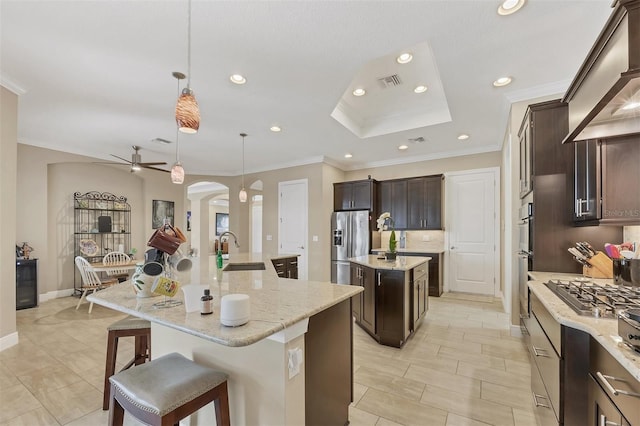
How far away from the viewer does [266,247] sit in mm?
6746

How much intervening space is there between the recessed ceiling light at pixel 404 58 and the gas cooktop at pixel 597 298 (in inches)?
91.2

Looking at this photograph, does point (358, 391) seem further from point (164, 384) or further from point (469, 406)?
point (164, 384)

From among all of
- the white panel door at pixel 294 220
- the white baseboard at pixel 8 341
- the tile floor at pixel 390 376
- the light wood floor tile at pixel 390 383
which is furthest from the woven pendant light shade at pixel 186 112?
the white panel door at pixel 294 220

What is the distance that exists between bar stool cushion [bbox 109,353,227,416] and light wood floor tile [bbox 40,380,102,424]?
3.92 ft

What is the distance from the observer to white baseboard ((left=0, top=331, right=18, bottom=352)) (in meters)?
2.91

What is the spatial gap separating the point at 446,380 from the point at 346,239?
362 centimetres

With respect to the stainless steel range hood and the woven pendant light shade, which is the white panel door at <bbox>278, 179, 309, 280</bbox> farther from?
the stainless steel range hood

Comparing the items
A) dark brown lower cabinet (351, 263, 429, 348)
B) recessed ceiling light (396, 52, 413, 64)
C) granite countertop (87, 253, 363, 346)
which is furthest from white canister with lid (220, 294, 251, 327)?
recessed ceiling light (396, 52, 413, 64)

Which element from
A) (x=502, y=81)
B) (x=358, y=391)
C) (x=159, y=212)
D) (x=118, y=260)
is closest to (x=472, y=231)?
(x=502, y=81)

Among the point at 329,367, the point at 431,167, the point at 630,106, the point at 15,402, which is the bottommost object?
the point at 15,402

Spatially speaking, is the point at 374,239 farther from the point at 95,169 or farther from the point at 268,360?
the point at 95,169

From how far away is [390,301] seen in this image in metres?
2.96

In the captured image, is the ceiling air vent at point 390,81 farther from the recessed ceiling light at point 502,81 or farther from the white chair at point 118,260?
the white chair at point 118,260

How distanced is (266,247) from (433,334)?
4.39 metres
